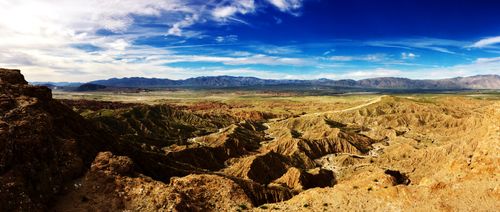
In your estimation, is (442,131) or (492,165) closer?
(492,165)

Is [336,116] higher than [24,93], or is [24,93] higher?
[24,93]

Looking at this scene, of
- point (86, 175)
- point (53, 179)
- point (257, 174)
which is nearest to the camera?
point (53, 179)

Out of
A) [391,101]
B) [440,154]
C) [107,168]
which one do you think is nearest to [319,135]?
[440,154]

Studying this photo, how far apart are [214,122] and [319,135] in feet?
188

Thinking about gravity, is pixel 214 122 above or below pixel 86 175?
below

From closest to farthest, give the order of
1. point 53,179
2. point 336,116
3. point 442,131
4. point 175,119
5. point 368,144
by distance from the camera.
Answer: point 53,179
point 368,144
point 442,131
point 175,119
point 336,116

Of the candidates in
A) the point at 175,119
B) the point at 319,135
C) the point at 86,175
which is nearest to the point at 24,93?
the point at 86,175

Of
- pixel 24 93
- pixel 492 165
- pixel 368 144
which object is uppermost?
Answer: pixel 24 93

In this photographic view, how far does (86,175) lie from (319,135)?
99316 millimetres

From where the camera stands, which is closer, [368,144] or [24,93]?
[24,93]

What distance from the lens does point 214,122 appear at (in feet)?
548

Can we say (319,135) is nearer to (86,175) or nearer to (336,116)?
(336,116)

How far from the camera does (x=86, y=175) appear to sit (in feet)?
111

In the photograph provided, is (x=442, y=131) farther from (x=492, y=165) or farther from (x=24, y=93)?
(x=24, y=93)
